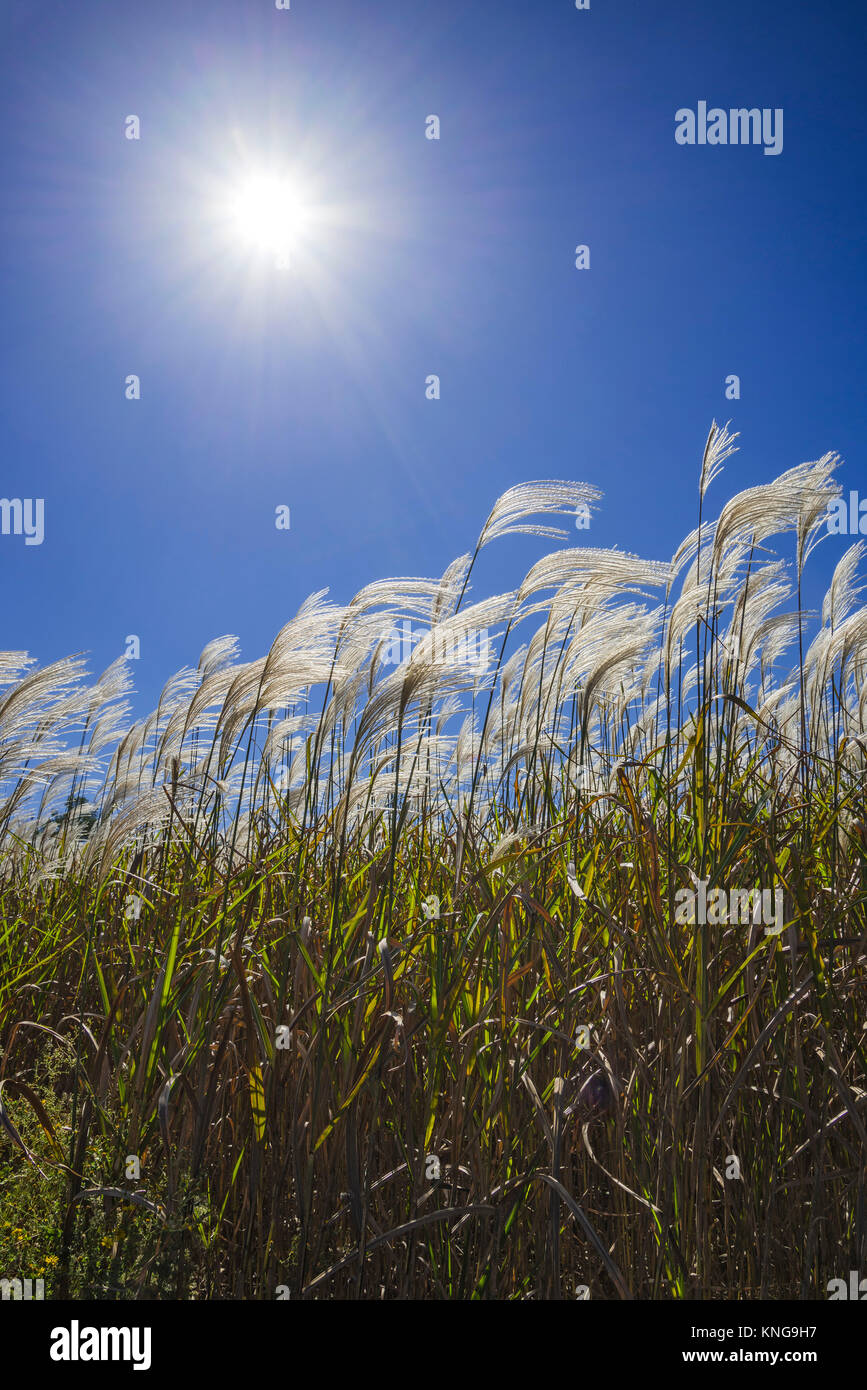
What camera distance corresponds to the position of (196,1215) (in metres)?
1.69

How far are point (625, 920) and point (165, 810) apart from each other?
1419 mm

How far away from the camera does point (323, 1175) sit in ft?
5.73


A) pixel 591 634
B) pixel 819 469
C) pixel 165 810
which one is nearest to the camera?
pixel 165 810

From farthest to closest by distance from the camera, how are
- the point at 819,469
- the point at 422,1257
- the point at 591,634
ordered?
the point at 591,634, the point at 819,469, the point at 422,1257

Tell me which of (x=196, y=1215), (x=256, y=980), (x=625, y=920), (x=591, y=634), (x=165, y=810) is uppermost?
(x=591, y=634)

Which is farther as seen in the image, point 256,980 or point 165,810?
point 165,810

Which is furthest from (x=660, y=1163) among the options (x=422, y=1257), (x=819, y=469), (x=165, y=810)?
(x=819, y=469)
